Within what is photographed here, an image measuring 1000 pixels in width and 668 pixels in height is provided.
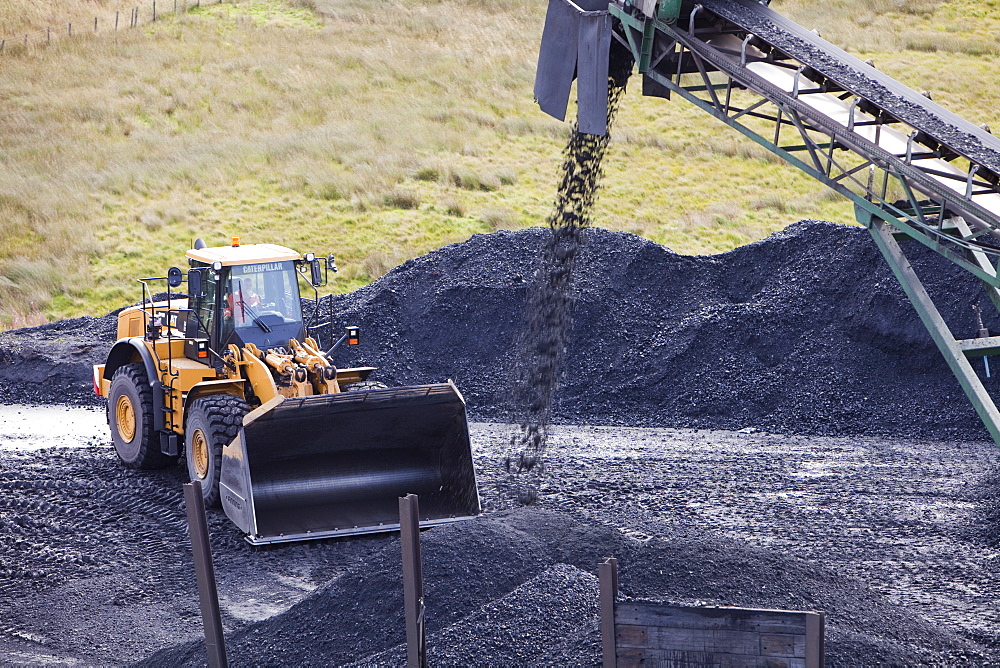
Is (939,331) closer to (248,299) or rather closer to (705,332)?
(248,299)

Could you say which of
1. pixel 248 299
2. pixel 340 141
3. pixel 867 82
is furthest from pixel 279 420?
pixel 340 141

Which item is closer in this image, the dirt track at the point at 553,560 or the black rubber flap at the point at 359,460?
the dirt track at the point at 553,560

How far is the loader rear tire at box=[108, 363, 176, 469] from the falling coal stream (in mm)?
3533

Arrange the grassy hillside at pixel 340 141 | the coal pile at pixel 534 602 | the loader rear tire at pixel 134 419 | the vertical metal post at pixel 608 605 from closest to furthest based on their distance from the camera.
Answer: the vertical metal post at pixel 608 605 < the coal pile at pixel 534 602 < the loader rear tire at pixel 134 419 < the grassy hillside at pixel 340 141

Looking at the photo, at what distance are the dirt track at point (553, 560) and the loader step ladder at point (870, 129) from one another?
5.68ft

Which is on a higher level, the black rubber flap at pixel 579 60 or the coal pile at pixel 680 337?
the black rubber flap at pixel 579 60

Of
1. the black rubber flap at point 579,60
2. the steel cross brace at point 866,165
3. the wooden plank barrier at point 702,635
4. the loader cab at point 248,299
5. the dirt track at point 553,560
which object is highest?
the black rubber flap at point 579,60

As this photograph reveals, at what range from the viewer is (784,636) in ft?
15.5

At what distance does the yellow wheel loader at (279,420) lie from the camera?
870 centimetres

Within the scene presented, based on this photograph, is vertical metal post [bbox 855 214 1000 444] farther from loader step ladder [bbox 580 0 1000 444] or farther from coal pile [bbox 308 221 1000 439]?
coal pile [bbox 308 221 1000 439]

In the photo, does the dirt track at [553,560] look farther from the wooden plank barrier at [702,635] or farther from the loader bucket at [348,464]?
the wooden plank barrier at [702,635]

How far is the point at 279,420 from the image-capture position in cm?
852

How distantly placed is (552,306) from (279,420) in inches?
256

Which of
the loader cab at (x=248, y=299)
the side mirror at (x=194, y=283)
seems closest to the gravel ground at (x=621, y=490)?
the loader cab at (x=248, y=299)
